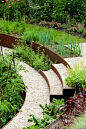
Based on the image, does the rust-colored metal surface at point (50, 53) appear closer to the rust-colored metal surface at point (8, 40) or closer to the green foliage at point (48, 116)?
the rust-colored metal surface at point (8, 40)

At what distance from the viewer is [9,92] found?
22.2 ft

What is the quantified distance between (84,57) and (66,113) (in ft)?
10.8

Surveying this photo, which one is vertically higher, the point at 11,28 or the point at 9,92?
the point at 11,28

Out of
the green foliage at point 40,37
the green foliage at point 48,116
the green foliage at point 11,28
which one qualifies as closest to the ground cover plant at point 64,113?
the green foliage at point 48,116

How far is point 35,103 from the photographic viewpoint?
685cm

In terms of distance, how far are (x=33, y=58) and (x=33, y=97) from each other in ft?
7.11

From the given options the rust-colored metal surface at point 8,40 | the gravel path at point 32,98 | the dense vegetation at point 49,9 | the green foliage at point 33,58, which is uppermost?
the dense vegetation at point 49,9

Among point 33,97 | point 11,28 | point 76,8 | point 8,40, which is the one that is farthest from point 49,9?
point 33,97

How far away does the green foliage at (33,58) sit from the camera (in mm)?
8656

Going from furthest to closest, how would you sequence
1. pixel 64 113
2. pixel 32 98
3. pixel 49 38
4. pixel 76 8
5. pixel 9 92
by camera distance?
pixel 76 8, pixel 49 38, pixel 32 98, pixel 9 92, pixel 64 113

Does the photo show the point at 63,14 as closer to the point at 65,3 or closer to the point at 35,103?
the point at 65,3

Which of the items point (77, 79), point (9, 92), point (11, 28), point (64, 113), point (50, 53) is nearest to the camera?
point (64, 113)

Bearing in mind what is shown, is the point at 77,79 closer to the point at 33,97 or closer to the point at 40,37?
the point at 33,97

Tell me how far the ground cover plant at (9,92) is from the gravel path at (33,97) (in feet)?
0.64
